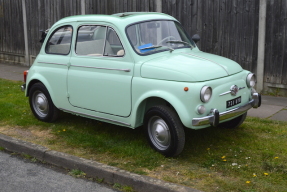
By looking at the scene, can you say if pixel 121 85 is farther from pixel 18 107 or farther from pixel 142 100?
pixel 18 107

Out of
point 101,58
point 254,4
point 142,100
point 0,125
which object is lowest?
point 0,125

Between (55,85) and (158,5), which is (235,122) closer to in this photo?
(55,85)

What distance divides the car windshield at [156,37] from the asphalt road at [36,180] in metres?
1.96

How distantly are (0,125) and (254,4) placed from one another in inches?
224

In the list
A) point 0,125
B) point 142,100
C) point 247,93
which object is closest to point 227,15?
point 247,93

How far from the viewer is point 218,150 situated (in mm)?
5840

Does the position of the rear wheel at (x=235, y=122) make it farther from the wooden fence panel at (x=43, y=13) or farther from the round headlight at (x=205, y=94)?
the wooden fence panel at (x=43, y=13)

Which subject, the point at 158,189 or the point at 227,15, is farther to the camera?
the point at 227,15

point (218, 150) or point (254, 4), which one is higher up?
point (254, 4)

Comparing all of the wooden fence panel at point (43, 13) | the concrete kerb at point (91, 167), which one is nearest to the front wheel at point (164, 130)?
the concrete kerb at point (91, 167)

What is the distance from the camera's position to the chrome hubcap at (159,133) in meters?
5.53

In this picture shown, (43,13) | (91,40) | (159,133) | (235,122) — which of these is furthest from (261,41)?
(43,13)

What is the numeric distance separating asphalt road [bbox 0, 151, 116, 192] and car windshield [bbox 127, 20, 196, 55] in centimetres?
196

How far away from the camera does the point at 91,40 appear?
6.39 metres
